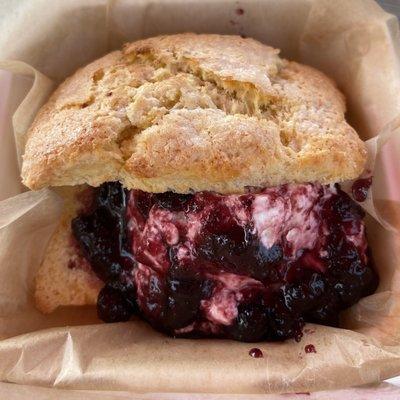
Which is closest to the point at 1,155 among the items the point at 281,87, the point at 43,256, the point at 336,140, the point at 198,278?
the point at 43,256

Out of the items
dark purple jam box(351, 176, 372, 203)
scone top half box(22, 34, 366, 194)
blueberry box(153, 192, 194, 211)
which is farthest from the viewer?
dark purple jam box(351, 176, 372, 203)

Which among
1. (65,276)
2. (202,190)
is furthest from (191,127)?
Result: (65,276)

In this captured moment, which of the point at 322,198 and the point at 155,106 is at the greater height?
the point at 155,106

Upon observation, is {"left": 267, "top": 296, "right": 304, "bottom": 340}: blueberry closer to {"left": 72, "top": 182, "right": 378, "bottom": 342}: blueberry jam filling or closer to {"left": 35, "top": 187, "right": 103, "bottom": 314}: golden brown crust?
{"left": 72, "top": 182, "right": 378, "bottom": 342}: blueberry jam filling

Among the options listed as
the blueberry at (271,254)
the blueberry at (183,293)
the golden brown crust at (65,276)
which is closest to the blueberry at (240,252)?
the blueberry at (271,254)

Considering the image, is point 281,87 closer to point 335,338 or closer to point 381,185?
point 381,185

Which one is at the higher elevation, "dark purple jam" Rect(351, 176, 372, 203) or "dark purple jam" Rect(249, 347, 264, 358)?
"dark purple jam" Rect(351, 176, 372, 203)

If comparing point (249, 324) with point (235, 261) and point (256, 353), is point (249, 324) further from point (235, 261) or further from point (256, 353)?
point (235, 261)


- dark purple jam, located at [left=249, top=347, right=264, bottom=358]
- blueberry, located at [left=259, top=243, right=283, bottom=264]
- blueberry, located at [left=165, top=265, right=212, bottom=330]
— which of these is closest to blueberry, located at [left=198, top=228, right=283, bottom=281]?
blueberry, located at [left=259, top=243, right=283, bottom=264]
